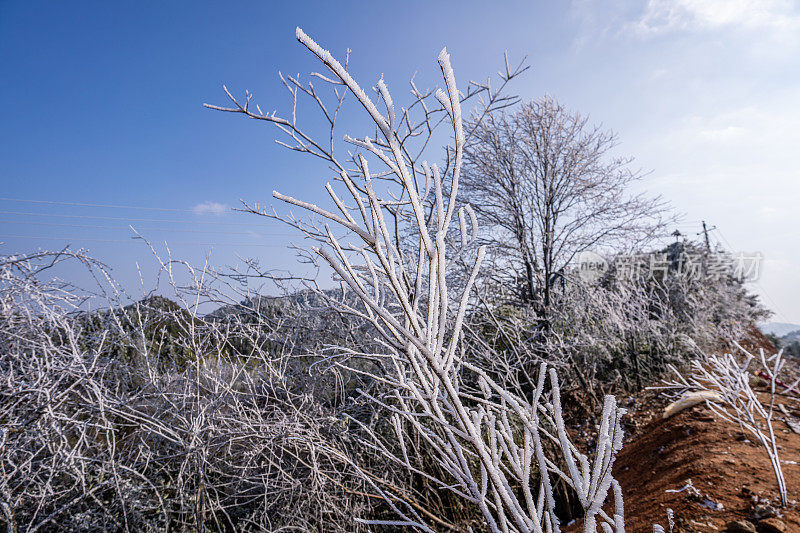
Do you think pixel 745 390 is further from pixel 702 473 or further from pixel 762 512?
pixel 762 512

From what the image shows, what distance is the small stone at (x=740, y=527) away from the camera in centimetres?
231

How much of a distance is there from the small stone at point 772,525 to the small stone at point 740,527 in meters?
0.07

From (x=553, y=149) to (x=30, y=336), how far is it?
8822 millimetres

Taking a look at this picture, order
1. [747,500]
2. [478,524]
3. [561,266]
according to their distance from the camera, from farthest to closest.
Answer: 1. [561,266]
2. [478,524]
3. [747,500]

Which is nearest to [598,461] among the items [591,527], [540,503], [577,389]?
Result: [591,527]

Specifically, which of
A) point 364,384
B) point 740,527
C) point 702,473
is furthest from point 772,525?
point 364,384

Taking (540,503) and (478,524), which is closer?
(540,503)

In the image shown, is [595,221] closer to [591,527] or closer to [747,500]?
[747,500]

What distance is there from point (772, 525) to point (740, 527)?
0.19 metres

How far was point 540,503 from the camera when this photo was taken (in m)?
1.05

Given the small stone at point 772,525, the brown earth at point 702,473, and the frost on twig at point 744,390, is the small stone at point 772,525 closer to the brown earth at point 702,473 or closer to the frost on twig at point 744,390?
the brown earth at point 702,473

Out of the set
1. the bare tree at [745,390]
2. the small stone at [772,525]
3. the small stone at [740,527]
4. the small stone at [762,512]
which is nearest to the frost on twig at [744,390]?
the bare tree at [745,390]

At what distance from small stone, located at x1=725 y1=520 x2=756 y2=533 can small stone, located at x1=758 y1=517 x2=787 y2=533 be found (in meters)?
0.07

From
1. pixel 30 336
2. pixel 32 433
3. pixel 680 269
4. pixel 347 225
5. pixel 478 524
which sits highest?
pixel 680 269
